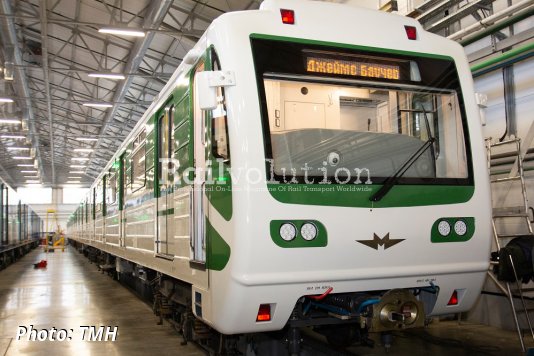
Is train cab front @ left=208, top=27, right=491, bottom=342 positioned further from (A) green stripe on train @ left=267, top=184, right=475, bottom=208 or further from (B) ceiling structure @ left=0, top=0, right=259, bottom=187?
(B) ceiling structure @ left=0, top=0, right=259, bottom=187

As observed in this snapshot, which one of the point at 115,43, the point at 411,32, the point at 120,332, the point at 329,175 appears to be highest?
the point at 115,43

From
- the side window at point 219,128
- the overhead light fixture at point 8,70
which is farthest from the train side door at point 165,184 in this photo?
the overhead light fixture at point 8,70

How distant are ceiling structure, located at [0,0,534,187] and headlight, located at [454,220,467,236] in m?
2.68

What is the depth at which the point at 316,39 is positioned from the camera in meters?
3.95

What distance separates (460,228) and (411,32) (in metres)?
1.65

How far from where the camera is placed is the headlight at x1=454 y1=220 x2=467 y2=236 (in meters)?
4.03

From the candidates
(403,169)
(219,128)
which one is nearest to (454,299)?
(403,169)

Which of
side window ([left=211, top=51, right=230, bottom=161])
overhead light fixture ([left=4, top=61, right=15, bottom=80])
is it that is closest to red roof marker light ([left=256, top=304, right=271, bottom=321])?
side window ([left=211, top=51, right=230, bottom=161])

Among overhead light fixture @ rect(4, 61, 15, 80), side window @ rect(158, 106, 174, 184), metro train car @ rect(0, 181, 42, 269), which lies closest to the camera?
side window @ rect(158, 106, 174, 184)

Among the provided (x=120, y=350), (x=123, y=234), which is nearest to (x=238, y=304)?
(x=120, y=350)

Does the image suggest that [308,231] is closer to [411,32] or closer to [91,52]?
[411,32]

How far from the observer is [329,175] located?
3.74 meters

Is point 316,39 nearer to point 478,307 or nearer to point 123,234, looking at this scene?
point 478,307

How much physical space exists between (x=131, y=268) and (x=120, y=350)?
3791 mm
